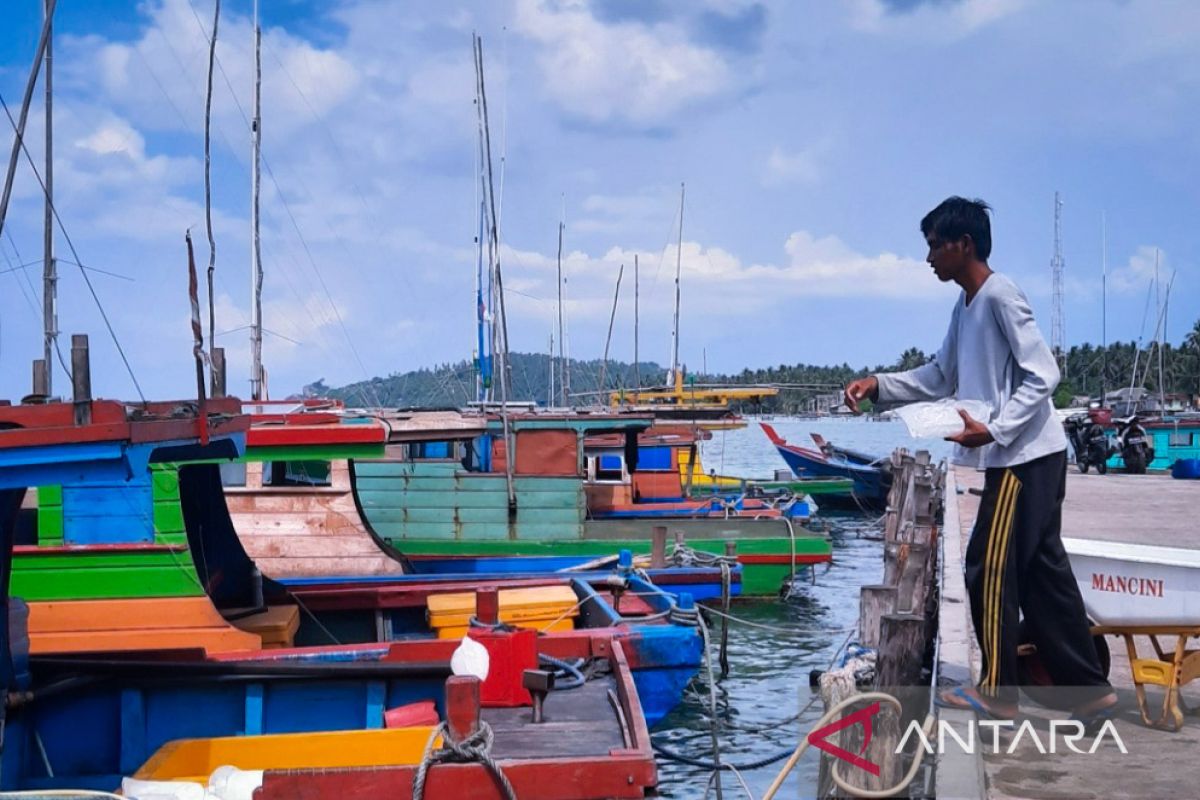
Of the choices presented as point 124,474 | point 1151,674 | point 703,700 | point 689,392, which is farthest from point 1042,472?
point 689,392

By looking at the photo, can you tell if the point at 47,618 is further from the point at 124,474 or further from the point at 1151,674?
the point at 1151,674

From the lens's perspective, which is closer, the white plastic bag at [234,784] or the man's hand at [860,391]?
the man's hand at [860,391]

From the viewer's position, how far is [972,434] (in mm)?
4285

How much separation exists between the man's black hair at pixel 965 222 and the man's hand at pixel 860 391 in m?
0.69

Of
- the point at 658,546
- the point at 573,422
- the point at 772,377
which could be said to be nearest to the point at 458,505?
the point at 573,422

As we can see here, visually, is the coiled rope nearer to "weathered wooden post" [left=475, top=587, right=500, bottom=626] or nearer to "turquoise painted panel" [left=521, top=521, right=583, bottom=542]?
"weathered wooden post" [left=475, top=587, right=500, bottom=626]

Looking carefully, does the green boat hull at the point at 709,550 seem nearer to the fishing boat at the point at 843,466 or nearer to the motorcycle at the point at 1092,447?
the motorcycle at the point at 1092,447

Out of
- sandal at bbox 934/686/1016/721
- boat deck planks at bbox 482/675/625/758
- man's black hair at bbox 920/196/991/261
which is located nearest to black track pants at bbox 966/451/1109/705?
sandal at bbox 934/686/1016/721

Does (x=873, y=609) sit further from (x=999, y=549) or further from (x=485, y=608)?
(x=485, y=608)

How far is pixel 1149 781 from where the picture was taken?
4.21m

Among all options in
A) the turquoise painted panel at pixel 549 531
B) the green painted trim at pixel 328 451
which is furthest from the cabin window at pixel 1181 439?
the green painted trim at pixel 328 451

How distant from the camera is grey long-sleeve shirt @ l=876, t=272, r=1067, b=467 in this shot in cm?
433

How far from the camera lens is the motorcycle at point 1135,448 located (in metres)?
29.8

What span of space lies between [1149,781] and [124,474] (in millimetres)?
4224
